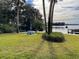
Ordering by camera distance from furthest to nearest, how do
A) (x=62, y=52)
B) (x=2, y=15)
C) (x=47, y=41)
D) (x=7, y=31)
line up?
(x=2, y=15) < (x=7, y=31) < (x=47, y=41) < (x=62, y=52)

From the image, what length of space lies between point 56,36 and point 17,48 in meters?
5.80

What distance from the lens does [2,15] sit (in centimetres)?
4441

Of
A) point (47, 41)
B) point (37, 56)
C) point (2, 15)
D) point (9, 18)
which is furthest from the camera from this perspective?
point (9, 18)

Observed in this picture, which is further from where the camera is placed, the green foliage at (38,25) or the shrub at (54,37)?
the green foliage at (38,25)

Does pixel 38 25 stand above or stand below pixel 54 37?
below

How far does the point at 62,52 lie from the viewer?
53.4 feet

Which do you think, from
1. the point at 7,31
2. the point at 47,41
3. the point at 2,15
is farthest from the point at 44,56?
the point at 2,15

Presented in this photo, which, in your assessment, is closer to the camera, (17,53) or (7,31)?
(17,53)

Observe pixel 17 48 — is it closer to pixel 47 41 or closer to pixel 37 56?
pixel 37 56

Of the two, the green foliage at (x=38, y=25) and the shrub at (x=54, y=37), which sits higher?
the shrub at (x=54, y=37)

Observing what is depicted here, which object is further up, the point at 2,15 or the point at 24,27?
the point at 2,15

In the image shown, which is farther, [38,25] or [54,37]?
[38,25]

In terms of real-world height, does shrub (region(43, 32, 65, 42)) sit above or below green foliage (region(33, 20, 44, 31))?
above

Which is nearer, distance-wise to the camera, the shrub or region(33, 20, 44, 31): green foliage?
the shrub
